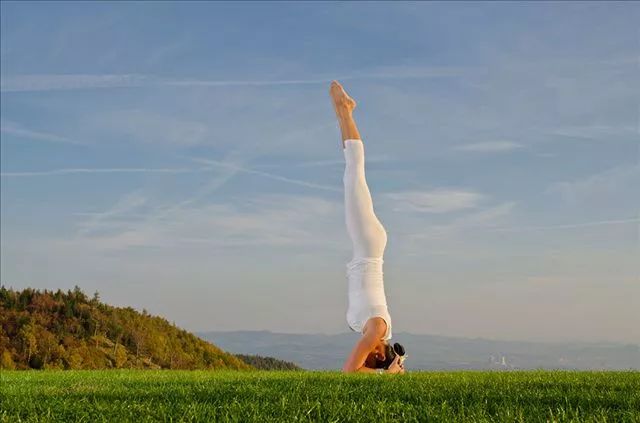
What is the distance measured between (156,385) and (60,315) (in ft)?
39.2

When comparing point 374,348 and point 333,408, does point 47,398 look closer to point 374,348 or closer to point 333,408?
point 333,408

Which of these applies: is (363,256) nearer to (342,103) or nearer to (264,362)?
(342,103)

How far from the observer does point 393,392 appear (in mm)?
5391

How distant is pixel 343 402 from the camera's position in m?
4.79

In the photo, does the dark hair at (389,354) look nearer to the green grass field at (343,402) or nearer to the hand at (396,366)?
the hand at (396,366)

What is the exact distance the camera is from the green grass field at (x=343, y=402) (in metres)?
4.20

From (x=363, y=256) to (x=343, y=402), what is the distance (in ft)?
17.5

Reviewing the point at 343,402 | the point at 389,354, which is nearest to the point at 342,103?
the point at 389,354

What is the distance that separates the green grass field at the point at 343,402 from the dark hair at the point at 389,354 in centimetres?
335

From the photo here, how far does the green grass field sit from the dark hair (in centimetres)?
335

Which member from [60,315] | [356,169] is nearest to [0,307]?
[60,315]

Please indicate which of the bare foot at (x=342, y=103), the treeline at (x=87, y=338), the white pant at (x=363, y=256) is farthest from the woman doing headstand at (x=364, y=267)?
the treeline at (x=87, y=338)

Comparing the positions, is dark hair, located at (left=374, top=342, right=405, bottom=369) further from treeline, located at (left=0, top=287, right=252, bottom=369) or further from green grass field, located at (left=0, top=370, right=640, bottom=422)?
treeline, located at (left=0, top=287, right=252, bottom=369)

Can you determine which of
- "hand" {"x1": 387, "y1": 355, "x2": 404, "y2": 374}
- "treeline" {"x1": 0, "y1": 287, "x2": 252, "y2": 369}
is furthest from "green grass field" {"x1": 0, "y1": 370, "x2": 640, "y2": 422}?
"treeline" {"x1": 0, "y1": 287, "x2": 252, "y2": 369}
